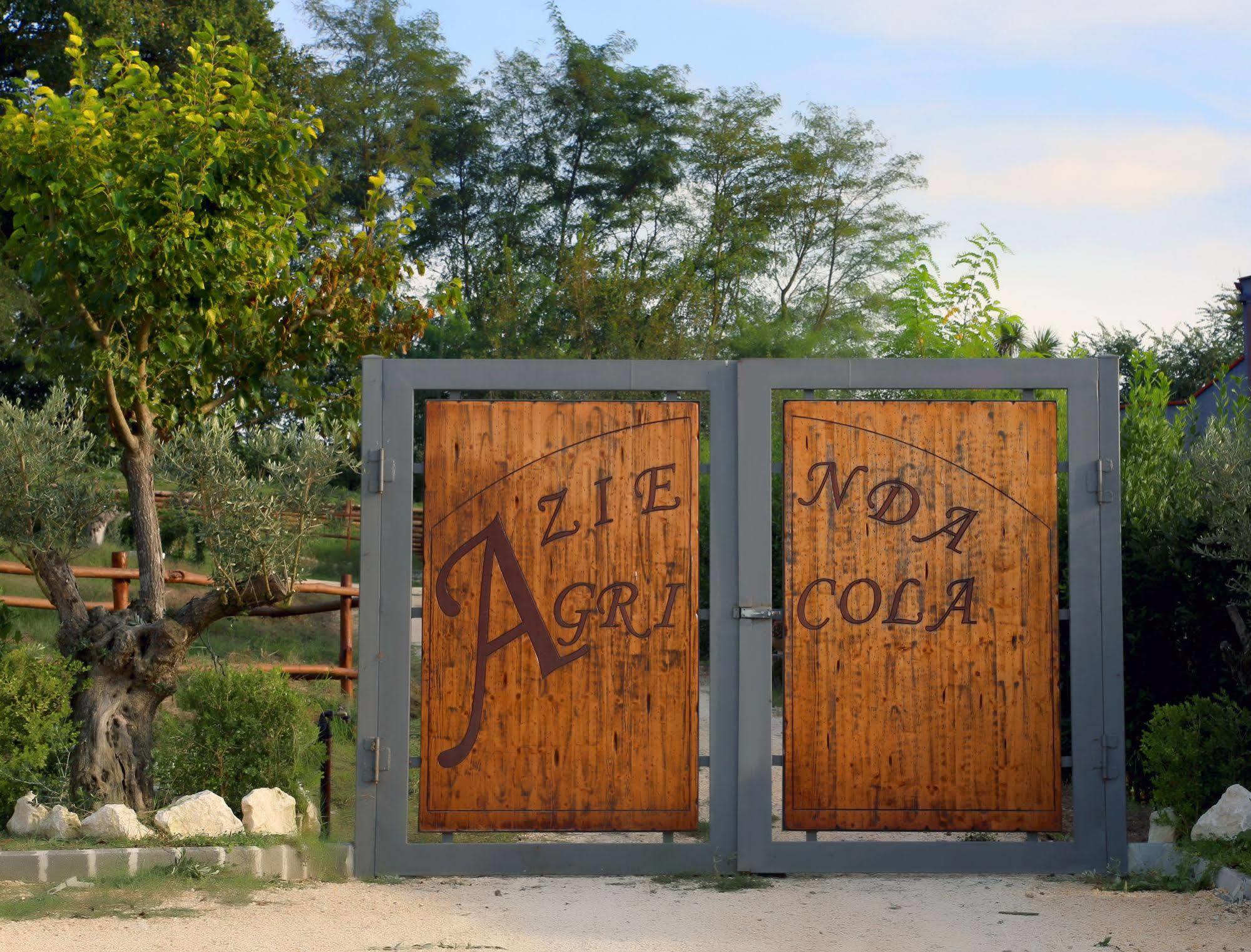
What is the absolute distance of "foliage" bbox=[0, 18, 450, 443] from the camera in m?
7.18

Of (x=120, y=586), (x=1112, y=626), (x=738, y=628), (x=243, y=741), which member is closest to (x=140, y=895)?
(x=243, y=741)

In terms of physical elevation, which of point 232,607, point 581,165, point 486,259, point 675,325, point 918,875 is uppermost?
point 581,165

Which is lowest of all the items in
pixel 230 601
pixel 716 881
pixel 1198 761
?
pixel 716 881

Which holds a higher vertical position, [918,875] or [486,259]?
[486,259]

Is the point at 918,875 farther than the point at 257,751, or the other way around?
the point at 257,751

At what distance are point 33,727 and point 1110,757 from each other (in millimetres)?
5036

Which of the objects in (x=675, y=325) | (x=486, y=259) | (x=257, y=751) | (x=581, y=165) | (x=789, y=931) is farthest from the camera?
(x=581, y=165)

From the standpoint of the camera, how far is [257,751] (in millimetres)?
6559

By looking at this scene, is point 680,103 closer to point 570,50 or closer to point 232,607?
point 570,50

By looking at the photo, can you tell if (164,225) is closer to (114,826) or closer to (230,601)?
(230,601)

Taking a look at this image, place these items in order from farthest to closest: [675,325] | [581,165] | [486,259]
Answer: [581,165] → [486,259] → [675,325]

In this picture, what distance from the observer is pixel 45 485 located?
6.57m

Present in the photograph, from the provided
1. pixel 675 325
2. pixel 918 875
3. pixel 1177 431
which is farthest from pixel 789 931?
pixel 675 325

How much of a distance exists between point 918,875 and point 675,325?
22752 mm
